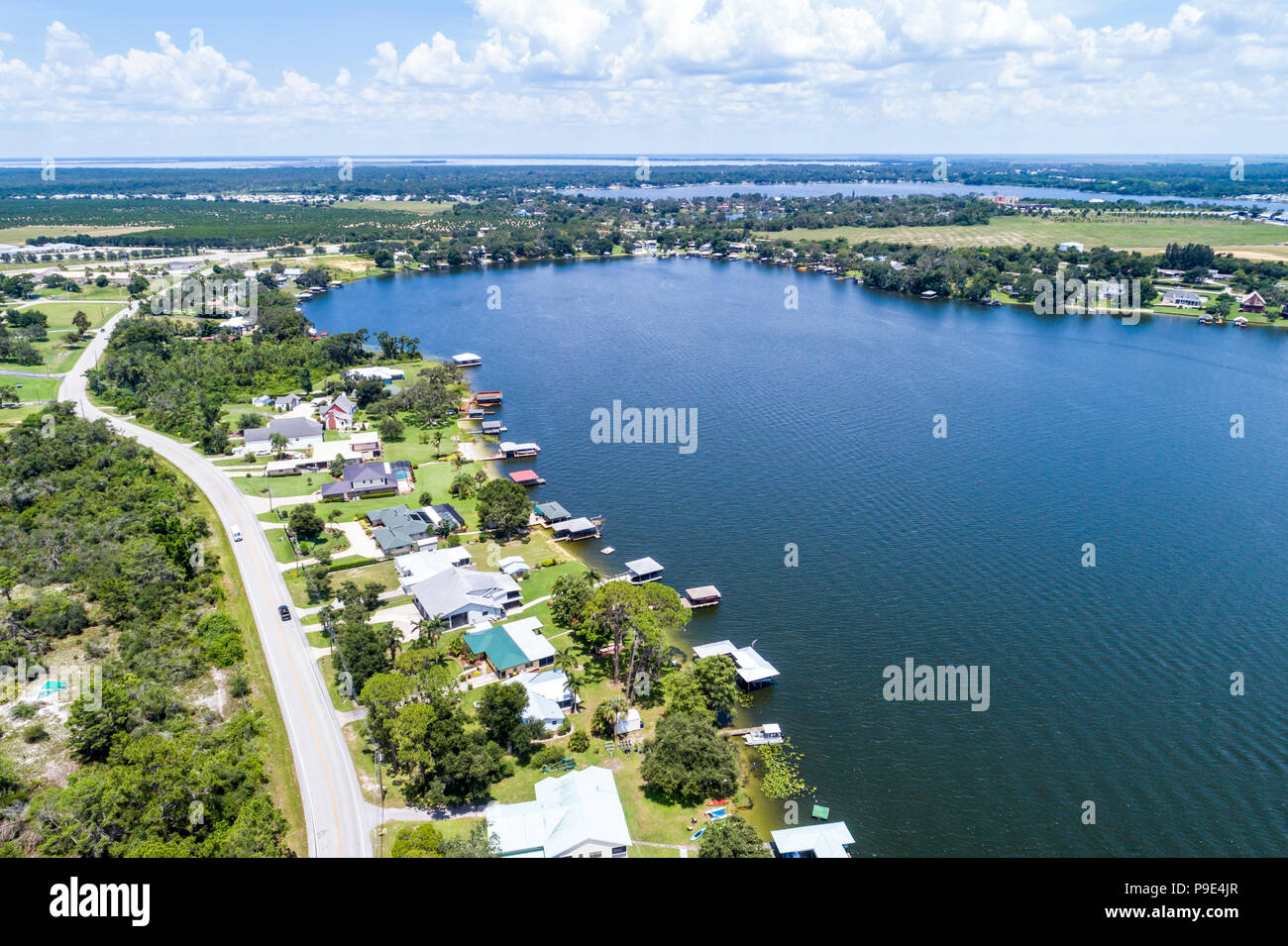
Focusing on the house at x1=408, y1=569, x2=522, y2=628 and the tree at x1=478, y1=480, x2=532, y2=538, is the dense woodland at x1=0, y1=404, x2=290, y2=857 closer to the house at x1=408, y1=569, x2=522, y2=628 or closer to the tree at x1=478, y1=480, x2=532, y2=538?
the house at x1=408, y1=569, x2=522, y2=628

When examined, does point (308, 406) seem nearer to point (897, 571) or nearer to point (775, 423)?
point (775, 423)

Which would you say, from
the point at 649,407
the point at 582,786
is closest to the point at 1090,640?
the point at 582,786

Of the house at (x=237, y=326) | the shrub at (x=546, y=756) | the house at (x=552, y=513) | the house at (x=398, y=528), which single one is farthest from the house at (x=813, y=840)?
the house at (x=237, y=326)

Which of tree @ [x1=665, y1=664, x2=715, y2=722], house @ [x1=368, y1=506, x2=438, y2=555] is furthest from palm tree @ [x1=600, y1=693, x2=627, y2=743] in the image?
house @ [x1=368, y1=506, x2=438, y2=555]

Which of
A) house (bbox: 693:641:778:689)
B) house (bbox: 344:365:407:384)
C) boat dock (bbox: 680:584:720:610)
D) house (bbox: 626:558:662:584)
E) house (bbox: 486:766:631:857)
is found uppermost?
house (bbox: 344:365:407:384)

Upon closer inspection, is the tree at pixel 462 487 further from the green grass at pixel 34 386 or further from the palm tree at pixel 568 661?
the green grass at pixel 34 386
